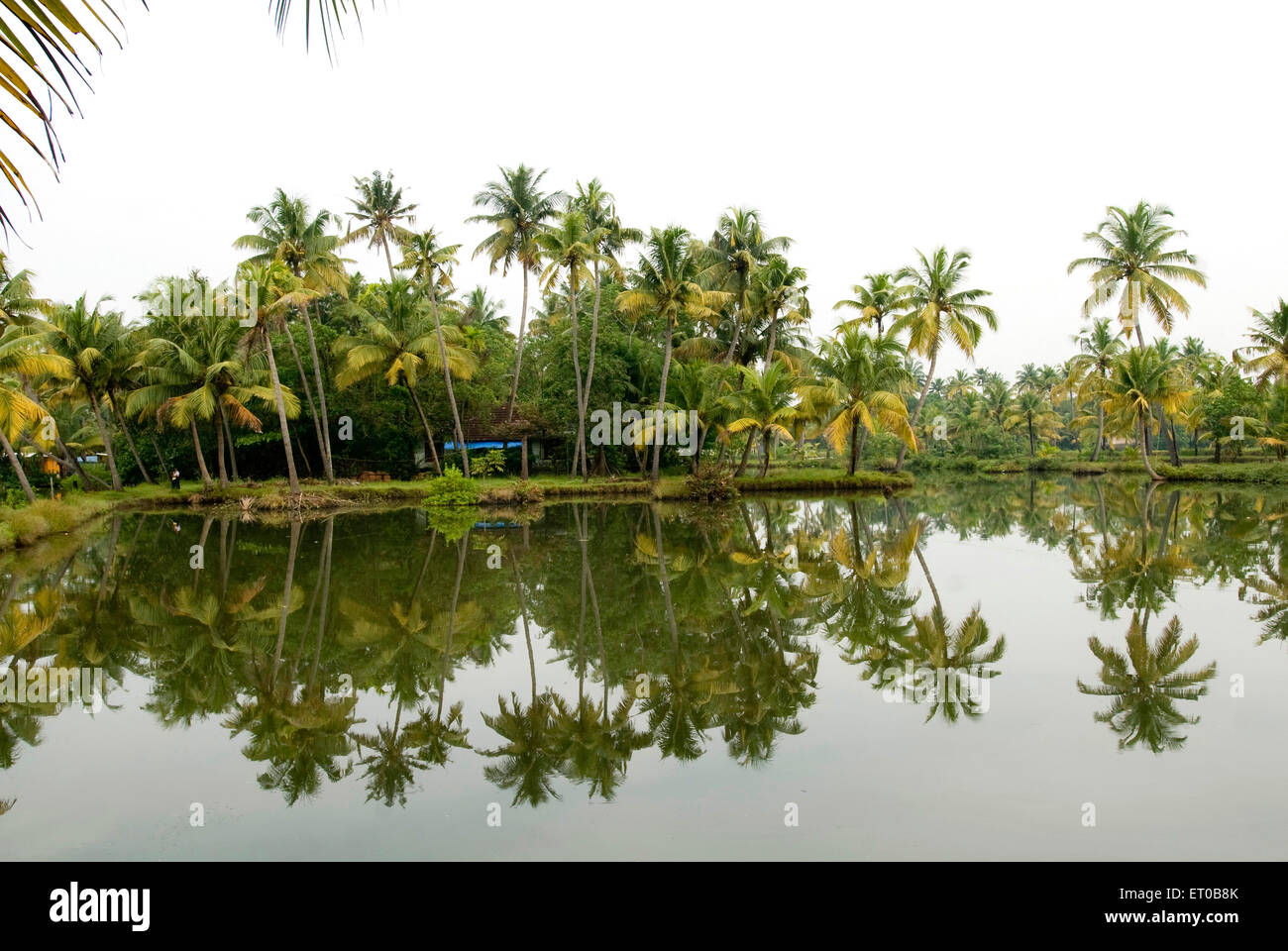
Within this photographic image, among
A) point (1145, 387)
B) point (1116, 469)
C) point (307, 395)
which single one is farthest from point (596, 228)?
point (1116, 469)

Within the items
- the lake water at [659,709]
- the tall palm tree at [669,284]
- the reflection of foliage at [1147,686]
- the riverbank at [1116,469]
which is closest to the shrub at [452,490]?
the tall palm tree at [669,284]

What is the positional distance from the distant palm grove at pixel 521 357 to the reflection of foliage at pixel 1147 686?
19011mm

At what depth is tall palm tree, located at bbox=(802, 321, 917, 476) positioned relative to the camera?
27.2 m

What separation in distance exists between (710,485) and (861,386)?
7.05m

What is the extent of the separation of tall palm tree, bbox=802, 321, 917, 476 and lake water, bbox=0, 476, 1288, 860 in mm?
14430

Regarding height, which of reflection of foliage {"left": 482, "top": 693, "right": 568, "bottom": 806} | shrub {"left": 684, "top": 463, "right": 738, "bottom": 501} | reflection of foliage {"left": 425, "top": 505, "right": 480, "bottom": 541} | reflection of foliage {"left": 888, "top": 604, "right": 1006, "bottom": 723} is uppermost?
shrub {"left": 684, "top": 463, "right": 738, "bottom": 501}

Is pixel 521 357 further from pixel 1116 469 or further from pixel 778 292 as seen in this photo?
pixel 1116 469

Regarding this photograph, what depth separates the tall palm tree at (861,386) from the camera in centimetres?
2720

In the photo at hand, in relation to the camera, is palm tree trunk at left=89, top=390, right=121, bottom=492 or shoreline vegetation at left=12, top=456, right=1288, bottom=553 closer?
shoreline vegetation at left=12, top=456, right=1288, bottom=553

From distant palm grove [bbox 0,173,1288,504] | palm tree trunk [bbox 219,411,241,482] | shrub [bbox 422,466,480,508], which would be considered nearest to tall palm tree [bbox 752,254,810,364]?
distant palm grove [bbox 0,173,1288,504]

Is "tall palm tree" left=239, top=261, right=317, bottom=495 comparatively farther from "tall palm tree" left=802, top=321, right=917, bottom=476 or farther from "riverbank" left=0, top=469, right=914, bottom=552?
"tall palm tree" left=802, top=321, right=917, bottom=476

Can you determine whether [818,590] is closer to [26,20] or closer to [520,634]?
[520,634]
